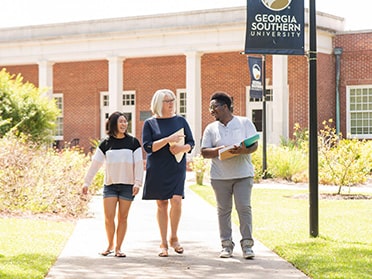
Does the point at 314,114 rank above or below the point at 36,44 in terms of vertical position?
below

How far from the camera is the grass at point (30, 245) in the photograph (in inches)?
287

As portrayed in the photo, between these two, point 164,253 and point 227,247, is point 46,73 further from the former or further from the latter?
point 227,247

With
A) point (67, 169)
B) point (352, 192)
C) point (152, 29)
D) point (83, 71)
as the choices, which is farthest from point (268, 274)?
point (83, 71)

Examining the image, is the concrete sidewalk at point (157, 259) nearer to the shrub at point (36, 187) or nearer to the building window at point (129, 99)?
the shrub at point (36, 187)

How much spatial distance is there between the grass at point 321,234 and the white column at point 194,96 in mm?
10200

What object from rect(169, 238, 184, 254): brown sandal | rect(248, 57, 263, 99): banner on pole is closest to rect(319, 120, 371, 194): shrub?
rect(248, 57, 263, 99): banner on pole

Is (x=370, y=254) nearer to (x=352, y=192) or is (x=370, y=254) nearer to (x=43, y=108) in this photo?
(x=352, y=192)

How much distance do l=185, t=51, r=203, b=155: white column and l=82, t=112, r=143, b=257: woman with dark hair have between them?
1808 cm

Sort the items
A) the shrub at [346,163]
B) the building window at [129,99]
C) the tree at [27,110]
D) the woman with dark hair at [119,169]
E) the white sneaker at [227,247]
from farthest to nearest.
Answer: the building window at [129,99], the tree at [27,110], the shrub at [346,163], the woman with dark hair at [119,169], the white sneaker at [227,247]

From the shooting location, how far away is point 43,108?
72.7 feet

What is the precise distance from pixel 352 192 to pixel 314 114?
333 inches

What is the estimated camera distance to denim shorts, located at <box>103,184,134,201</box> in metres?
8.21

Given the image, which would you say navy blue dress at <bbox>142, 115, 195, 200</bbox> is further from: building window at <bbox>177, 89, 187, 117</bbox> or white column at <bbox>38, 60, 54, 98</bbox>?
building window at <bbox>177, 89, 187, 117</bbox>

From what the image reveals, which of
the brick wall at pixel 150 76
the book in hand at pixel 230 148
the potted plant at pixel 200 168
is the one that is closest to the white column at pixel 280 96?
the potted plant at pixel 200 168
